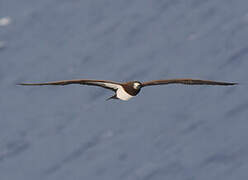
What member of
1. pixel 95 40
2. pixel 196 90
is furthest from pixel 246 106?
pixel 95 40

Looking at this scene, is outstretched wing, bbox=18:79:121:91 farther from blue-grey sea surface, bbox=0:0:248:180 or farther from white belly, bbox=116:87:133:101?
blue-grey sea surface, bbox=0:0:248:180

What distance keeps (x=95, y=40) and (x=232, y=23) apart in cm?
1425

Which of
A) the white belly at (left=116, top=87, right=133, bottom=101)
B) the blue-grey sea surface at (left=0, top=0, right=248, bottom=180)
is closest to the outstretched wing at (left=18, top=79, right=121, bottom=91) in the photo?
the white belly at (left=116, top=87, right=133, bottom=101)

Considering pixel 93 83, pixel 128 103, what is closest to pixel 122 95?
pixel 93 83

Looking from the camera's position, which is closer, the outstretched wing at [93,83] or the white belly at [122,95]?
the outstretched wing at [93,83]

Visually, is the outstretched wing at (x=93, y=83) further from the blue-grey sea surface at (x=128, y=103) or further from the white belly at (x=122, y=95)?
the blue-grey sea surface at (x=128, y=103)

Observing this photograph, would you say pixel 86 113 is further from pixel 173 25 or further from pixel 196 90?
pixel 173 25

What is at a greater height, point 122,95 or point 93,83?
point 93,83

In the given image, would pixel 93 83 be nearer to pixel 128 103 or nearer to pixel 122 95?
pixel 122 95

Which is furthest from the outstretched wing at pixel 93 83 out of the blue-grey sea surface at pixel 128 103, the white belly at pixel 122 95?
the blue-grey sea surface at pixel 128 103

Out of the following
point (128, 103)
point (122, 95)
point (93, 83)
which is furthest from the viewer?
point (128, 103)

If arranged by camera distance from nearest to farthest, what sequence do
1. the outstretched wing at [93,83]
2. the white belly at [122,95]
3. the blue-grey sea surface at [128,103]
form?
the outstretched wing at [93,83], the white belly at [122,95], the blue-grey sea surface at [128,103]

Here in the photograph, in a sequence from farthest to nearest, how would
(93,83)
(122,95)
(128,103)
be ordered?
(128,103), (122,95), (93,83)

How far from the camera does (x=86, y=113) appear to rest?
64.8m
